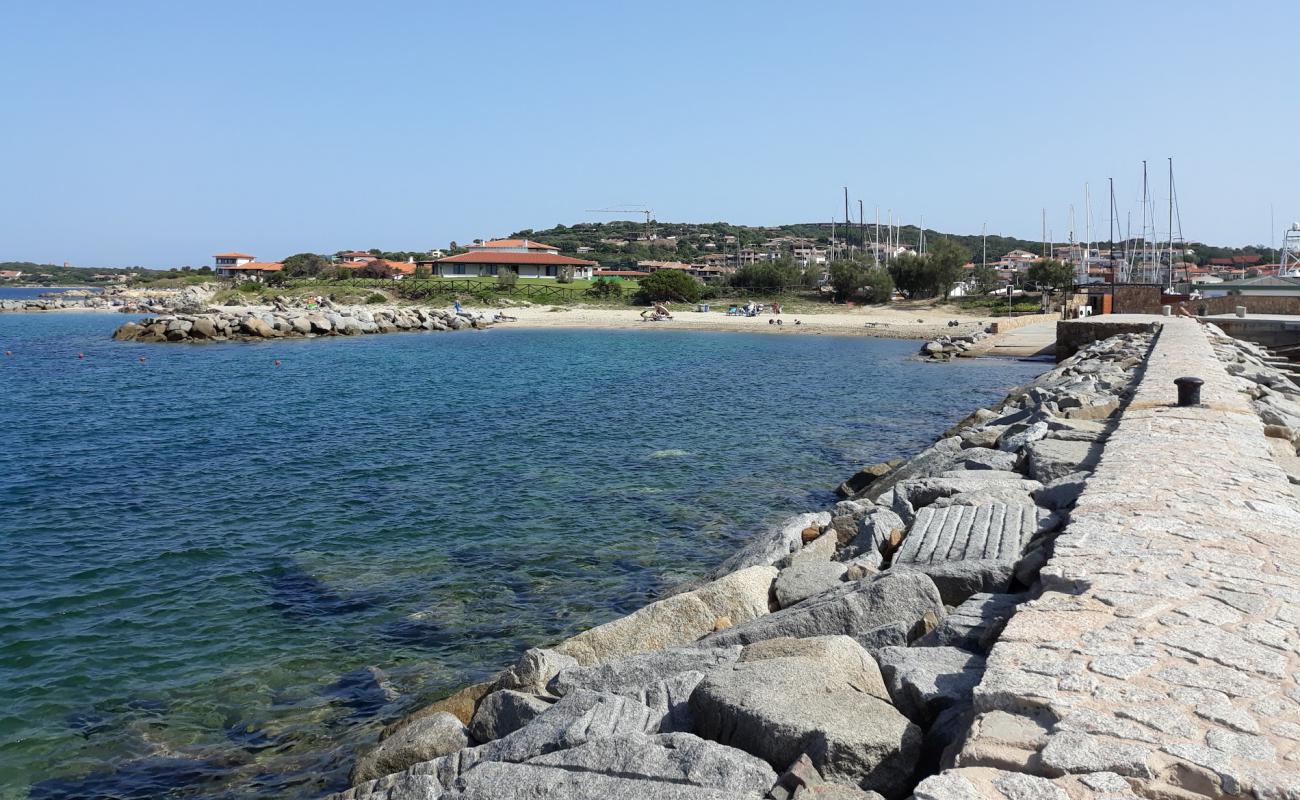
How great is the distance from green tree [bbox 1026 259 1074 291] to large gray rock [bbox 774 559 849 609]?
69685 millimetres

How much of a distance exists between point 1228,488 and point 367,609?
27.3ft

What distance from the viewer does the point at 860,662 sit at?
4801 mm

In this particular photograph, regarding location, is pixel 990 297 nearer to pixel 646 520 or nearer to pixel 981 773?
pixel 646 520

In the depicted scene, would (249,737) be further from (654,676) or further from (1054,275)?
(1054,275)

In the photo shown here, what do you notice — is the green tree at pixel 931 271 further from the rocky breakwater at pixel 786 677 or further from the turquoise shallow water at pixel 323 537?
the rocky breakwater at pixel 786 677

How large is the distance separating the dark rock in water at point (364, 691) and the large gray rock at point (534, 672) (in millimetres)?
2064

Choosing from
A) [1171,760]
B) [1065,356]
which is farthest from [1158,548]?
[1065,356]

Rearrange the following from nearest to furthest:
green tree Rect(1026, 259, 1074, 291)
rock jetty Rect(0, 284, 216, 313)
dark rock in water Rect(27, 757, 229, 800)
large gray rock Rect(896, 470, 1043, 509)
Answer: dark rock in water Rect(27, 757, 229, 800), large gray rock Rect(896, 470, 1043, 509), green tree Rect(1026, 259, 1074, 291), rock jetty Rect(0, 284, 216, 313)

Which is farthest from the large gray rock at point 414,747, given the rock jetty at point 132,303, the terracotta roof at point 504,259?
the terracotta roof at point 504,259

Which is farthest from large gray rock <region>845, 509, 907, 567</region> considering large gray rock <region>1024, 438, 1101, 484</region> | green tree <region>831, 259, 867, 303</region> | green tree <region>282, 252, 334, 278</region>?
green tree <region>282, 252, 334, 278</region>

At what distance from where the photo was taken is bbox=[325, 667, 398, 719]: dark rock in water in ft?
26.7

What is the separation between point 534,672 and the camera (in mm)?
6430

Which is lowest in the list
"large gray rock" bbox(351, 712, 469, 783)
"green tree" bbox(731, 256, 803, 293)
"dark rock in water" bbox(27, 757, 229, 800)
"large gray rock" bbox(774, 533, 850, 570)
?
"dark rock in water" bbox(27, 757, 229, 800)

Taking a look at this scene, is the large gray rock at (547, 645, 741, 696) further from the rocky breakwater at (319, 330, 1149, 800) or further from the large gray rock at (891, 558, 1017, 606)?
the large gray rock at (891, 558, 1017, 606)
